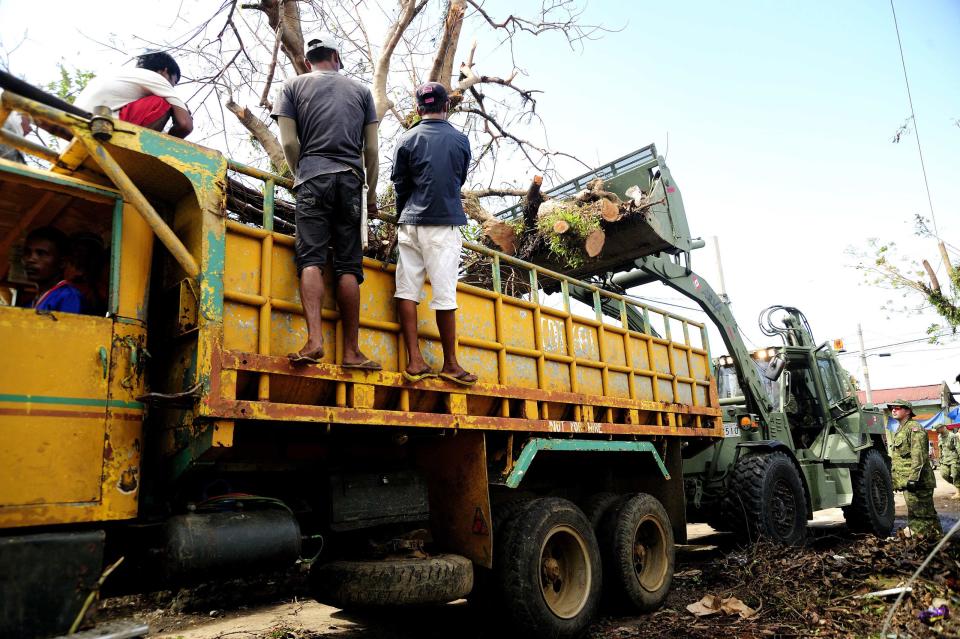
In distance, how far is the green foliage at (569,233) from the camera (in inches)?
261

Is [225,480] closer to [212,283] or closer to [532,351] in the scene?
[212,283]

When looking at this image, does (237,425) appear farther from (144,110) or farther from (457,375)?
(144,110)

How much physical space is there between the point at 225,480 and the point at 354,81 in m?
2.23

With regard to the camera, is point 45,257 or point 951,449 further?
point 951,449

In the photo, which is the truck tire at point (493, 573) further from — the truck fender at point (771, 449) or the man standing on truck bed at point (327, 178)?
the truck fender at point (771, 449)

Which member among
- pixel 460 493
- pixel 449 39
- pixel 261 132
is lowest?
pixel 460 493

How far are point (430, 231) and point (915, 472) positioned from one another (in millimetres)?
7206

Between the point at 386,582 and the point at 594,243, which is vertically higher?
the point at 594,243

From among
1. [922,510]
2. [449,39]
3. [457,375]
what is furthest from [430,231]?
[922,510]

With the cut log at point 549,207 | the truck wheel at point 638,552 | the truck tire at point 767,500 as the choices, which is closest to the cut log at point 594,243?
the cut log at point 549,207

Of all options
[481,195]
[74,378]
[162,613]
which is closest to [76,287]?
[74,378]

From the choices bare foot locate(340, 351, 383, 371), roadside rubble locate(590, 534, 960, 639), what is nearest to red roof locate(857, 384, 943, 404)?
roadside rubble locate(590, 534, 960, 639)

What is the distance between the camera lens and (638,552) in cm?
517

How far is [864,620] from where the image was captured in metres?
4.32
